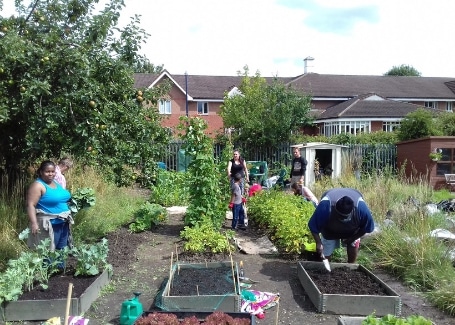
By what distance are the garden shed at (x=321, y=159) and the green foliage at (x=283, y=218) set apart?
23.6ft

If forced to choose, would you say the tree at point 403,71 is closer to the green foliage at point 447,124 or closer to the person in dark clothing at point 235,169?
the green foliage at point 447,124

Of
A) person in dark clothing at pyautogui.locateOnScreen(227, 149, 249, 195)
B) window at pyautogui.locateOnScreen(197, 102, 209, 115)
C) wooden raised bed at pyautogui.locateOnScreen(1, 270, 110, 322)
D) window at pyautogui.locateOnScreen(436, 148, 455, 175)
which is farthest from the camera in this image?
window at pyautogui.locateOnScreen(197, 102, 209, 115)

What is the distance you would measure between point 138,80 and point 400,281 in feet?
107

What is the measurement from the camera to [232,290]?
532 centimetres

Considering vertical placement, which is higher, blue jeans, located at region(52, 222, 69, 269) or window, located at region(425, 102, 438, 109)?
window, located at region(425, 102, 438, 109)

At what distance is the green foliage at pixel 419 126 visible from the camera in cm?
2003

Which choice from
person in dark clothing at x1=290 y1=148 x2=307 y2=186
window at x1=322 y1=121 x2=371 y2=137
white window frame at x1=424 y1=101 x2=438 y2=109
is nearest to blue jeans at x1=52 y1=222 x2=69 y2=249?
person in dark clothing at x1=290 y1=148 x2=307 y2=186

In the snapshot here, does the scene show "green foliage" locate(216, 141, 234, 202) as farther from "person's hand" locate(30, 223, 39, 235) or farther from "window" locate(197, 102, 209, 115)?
"window" locate(197, 102, 209, 115)

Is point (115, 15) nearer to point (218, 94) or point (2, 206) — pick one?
point (2, 206)

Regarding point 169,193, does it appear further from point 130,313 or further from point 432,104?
point 432,104

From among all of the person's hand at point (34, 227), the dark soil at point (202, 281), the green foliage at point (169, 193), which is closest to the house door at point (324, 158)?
the green foliage at point (169, 193)

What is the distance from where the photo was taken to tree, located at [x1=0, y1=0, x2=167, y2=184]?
5906 millimetres

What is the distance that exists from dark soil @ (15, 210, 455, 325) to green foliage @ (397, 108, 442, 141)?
14155mm

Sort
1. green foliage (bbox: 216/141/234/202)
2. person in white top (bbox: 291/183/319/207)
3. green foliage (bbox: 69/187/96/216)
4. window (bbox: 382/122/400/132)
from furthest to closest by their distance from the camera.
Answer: window (bbox: 382/122/400/132) → person in white top (bbox: 291/183/319/207) → green foliage (bbox: 216/141/234/202) → green foliage (bbox: 69/187/96/216)
